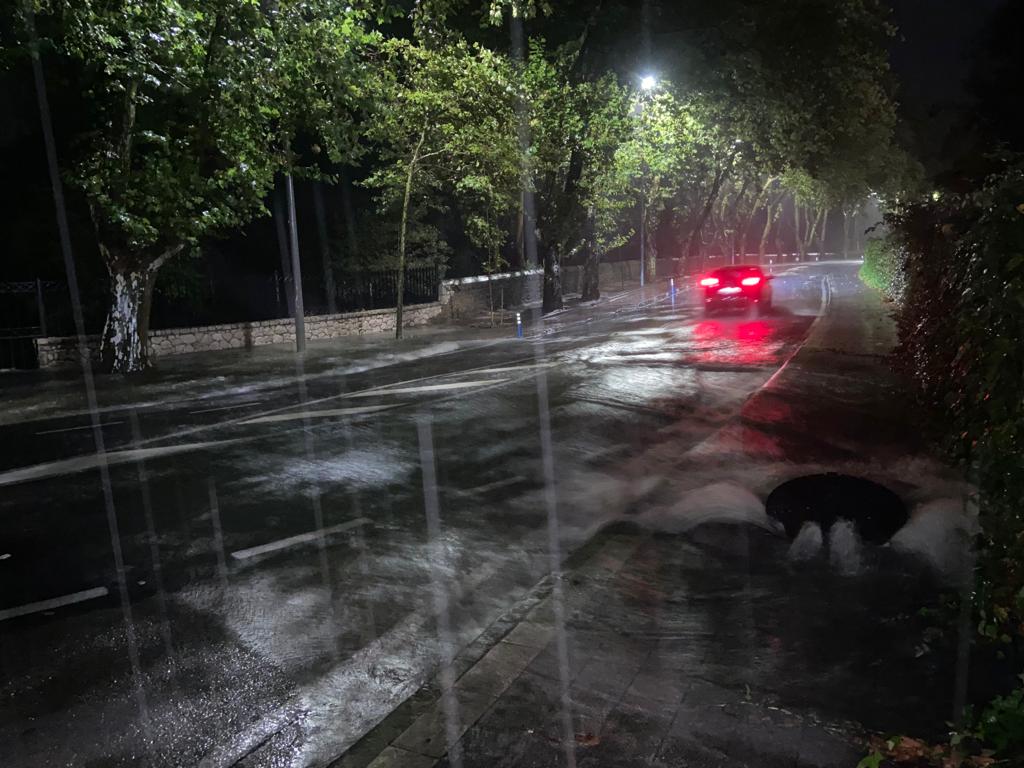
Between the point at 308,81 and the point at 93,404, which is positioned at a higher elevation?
the point at 308,81

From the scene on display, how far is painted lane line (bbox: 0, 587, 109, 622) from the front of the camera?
511cm

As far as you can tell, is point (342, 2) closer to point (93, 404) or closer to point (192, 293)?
point (93, 404)

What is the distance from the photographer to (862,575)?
211 inches

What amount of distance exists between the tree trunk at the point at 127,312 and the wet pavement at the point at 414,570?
14.2ft

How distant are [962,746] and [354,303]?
2494cm

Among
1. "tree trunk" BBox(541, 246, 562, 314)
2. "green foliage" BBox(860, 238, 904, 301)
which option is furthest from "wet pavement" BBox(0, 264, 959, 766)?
"tree trunk" BBox(541, 246, 562, 314)

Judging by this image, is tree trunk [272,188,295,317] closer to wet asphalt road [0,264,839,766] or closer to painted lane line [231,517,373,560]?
wet asphalt road [0,264,839,766]

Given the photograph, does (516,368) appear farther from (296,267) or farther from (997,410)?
(997,410)

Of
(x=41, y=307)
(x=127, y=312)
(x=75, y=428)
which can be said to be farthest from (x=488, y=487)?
(x=41, y=307)

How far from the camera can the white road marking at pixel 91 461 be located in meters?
8.66

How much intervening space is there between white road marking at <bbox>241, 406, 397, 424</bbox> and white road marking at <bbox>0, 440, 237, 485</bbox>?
4.67 feet

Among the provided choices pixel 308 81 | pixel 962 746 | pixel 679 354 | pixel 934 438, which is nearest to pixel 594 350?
pixel 679 354

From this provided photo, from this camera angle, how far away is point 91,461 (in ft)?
30.3

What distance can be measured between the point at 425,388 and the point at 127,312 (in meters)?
7.38
